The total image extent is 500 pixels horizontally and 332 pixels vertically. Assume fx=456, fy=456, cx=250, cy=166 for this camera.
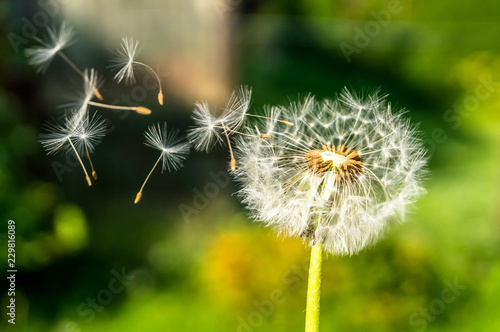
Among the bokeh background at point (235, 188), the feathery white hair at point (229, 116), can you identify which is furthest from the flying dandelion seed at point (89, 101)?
the bokeh background at point (235, 188)

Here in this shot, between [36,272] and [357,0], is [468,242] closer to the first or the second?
[357,0]

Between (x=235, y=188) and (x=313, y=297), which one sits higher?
(x=235, y=188)

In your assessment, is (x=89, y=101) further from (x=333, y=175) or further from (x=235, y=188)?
(x=235, y=188)

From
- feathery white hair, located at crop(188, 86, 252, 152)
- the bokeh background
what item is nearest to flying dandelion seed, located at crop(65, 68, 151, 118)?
feathery white hair, located at crop(188, 86, 252, 152)

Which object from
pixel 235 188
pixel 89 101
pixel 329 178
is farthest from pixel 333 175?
pixel 235 188

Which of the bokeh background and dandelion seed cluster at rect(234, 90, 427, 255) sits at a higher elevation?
the bokeh background

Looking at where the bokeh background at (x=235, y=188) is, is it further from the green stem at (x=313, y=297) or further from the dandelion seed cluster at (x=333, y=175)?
the green stem at (x=313, y=297)

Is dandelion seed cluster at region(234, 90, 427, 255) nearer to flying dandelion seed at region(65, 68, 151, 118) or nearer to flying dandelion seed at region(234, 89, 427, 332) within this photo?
flying dandelion seed at region(234, 89, 427, 332)
